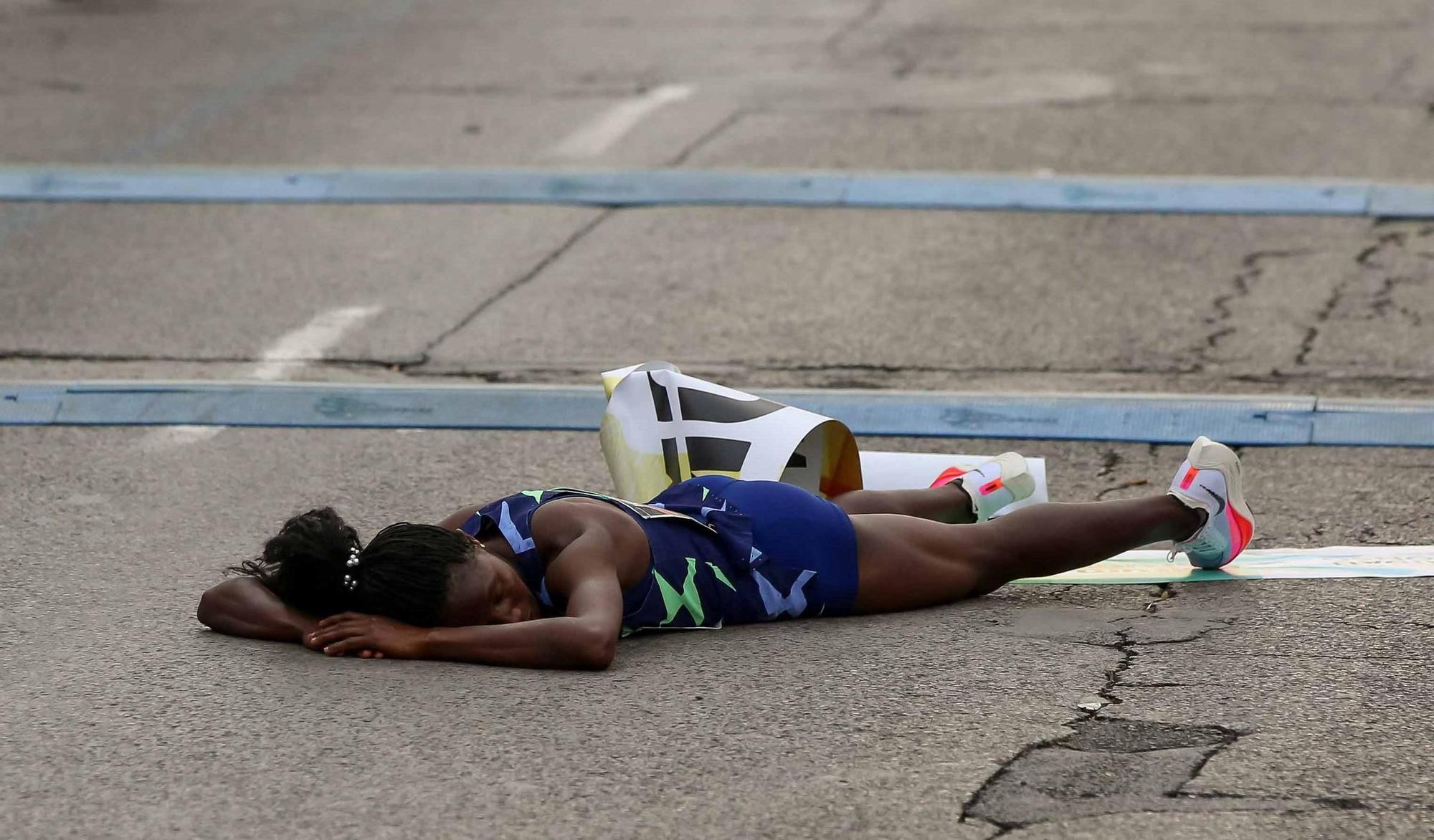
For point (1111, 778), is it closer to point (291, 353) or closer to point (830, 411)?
point (830, 411)

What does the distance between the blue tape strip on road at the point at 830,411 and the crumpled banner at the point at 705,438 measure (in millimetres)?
1019

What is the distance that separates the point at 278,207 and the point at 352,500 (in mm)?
3801

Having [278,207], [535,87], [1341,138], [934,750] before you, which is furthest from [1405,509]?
[535,87]

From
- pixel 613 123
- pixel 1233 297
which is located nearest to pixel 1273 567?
pixel 1233 297

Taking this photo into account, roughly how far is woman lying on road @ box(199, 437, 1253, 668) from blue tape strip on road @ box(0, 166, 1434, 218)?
414cm

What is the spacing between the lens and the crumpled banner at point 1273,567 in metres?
4.83

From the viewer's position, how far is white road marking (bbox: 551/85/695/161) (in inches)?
394

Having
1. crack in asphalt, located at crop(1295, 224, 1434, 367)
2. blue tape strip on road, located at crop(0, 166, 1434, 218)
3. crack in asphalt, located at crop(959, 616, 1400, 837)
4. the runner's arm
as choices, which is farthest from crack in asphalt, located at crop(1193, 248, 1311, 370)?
the runner's arm

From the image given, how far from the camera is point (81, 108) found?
1116cm

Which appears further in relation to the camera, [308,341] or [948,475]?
[308,341]

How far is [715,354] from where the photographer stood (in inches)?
279

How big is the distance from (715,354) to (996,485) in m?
2.11

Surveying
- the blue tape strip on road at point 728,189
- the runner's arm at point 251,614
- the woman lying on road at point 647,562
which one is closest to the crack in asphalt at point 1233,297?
the blue tape strip on road at point 728,189

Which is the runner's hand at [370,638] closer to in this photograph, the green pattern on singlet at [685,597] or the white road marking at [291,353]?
the green pattern on singlet at [685,597]
